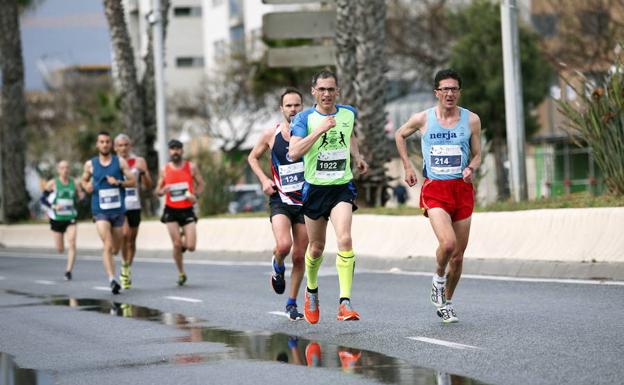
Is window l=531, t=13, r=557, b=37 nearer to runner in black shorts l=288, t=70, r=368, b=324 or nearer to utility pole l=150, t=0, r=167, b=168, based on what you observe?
utility pole l=150, t=0, r=167, b=168

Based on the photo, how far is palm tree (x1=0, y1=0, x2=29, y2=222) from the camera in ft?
147

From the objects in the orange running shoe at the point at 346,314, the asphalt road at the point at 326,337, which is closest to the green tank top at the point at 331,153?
the orange running shoe at the point at 346,314

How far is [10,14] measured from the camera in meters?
44.8

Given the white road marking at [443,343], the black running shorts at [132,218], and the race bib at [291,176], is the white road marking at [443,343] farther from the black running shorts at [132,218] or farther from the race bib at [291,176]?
the black running shorts at [132,218]

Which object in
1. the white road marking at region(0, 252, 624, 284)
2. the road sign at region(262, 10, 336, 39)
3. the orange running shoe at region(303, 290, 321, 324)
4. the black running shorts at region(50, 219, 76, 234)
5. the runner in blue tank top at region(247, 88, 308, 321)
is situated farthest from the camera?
the road sign at region(262, 10, 336, 39)

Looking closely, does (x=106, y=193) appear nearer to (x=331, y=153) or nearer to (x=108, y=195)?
(x=108, y=195)

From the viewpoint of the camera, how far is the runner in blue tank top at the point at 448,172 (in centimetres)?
1166

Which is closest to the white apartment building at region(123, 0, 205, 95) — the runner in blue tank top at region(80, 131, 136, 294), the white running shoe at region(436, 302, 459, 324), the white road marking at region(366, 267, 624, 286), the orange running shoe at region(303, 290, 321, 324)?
the white road marking at region(366, 267, 624, 286)

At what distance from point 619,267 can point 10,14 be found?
32499 mm

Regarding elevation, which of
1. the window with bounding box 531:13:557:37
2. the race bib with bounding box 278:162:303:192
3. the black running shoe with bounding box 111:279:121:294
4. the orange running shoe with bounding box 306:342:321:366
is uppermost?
the window with bounding box 531:13:557:37

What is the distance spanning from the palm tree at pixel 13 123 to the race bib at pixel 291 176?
33.6 metres

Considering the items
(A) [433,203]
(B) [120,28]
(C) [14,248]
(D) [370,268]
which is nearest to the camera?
(A) [433,203]

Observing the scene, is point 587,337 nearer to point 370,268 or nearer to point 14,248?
point 370,268

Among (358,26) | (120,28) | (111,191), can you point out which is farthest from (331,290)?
(120,28)
